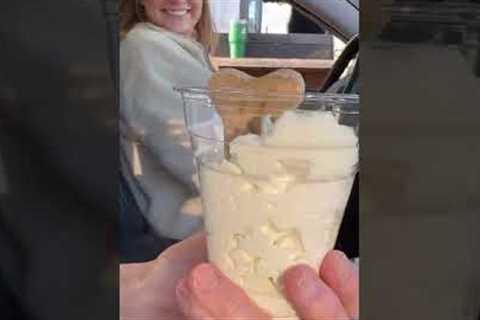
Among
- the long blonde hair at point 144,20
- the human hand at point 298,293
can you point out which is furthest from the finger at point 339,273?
the long blonde hair at point 144,20

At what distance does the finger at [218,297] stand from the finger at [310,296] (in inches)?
1.3

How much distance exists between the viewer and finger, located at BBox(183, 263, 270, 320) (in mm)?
722

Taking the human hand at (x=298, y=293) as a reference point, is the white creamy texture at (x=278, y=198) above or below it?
above

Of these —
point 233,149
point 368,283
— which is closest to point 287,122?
point 233,149

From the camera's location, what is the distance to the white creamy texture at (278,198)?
69 cm

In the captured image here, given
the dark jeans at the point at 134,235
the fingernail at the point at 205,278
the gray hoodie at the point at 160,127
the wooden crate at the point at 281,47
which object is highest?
the wooden crate at the point at 281,47

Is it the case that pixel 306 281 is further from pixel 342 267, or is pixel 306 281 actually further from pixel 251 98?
pixel 251 98

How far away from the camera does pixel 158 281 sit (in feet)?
2.48

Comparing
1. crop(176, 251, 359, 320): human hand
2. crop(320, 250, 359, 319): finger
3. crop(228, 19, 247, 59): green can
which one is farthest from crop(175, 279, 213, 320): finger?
crop(228, 19, 247, 59): green can

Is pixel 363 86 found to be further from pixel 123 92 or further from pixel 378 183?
pixel 123 92

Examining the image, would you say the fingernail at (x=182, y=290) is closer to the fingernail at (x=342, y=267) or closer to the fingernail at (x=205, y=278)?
the fingernail at (x=205, y=278)

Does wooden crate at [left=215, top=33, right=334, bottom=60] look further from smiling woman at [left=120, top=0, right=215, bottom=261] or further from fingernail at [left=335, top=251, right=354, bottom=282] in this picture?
fingernail at [left=335, top=251, right=354, bottom=282]

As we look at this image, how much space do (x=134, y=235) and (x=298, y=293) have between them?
16 cm

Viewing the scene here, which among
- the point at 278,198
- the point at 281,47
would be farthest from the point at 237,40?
the point at 278,198
